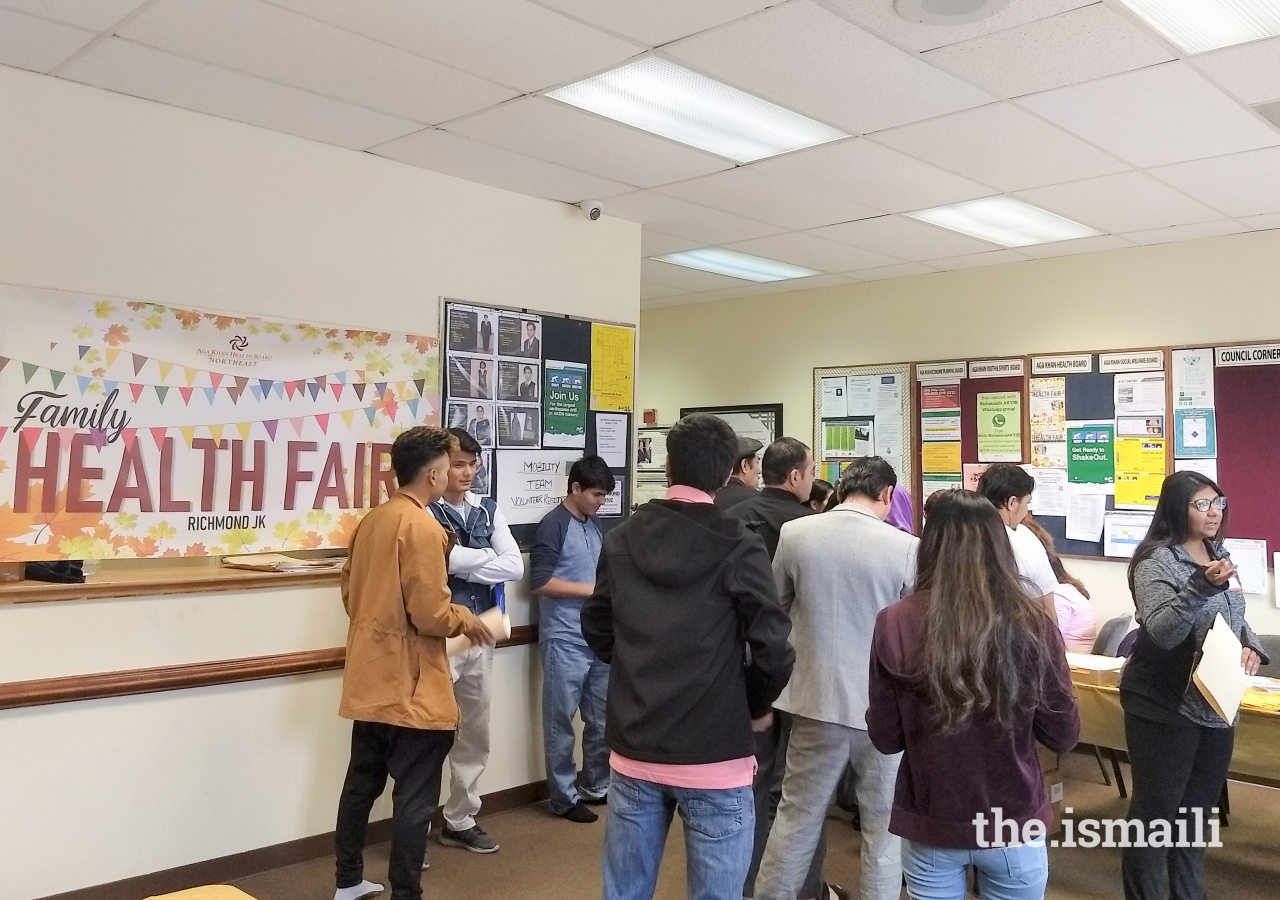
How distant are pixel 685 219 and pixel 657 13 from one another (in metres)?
2.13

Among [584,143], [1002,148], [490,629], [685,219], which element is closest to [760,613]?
[490,629]

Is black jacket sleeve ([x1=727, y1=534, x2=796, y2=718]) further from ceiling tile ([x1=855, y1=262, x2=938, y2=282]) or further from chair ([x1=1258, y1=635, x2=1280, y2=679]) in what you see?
ceiling tile ([x1=855, y1=262, x2=938, y2=282])

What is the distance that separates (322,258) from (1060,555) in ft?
13.6

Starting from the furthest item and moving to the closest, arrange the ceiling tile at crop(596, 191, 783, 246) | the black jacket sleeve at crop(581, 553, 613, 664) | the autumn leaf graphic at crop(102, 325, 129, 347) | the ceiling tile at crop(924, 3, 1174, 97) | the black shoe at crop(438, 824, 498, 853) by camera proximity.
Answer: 1. the ceiling tile at crop(596, 191, 783, 246)
2. the black shoe at crop(438, 824, 498, 853)
3. the autumn leaf graphic at crop(102, 325, 129, 347)
4. the ceiling tile at crop(924, 3, 1174, 97)
5. the black jacket sleeve at crop(581, 553, 613, 664)

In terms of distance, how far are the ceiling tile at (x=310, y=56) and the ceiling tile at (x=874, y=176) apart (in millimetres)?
1266

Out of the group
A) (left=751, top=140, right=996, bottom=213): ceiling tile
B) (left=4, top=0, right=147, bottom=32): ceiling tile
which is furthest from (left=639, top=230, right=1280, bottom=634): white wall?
(left=4, top=0, right=147, bottom=32): ceiling tile

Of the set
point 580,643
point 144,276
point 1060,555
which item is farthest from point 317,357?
point 1060,555

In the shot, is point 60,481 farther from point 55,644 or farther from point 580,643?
point 580,643

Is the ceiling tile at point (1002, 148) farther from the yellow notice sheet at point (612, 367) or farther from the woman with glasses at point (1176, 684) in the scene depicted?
the yellow notice sheet at point (612, 367)

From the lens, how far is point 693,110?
336 cm

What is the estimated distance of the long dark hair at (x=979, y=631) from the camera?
1.92m

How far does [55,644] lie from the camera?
120 inches

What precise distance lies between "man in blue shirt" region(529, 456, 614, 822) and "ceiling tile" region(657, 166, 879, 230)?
125cm

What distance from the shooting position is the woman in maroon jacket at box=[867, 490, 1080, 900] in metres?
1.93
